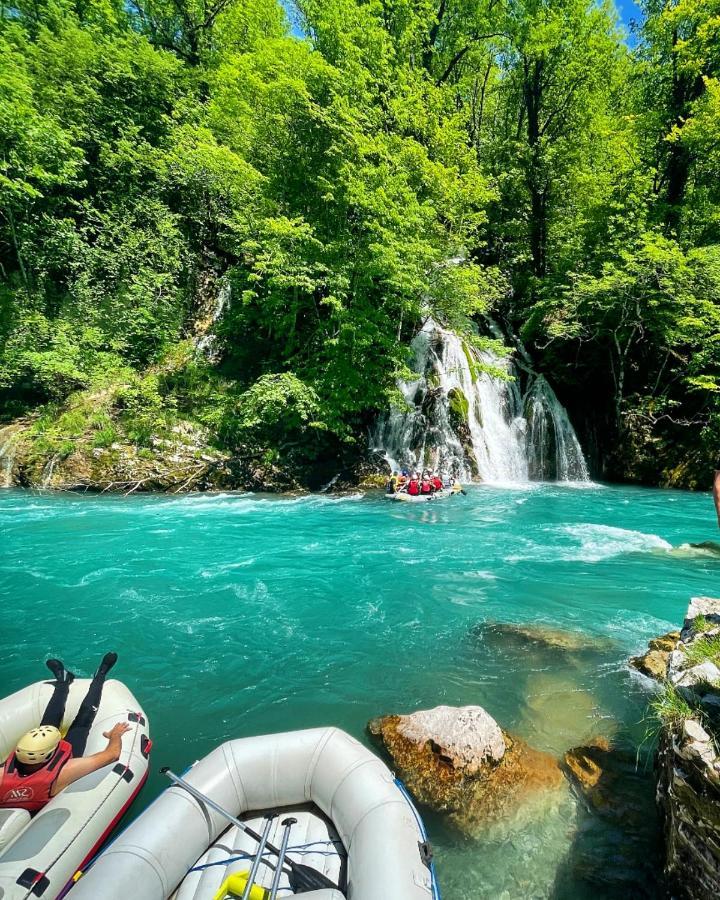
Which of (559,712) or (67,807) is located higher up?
(67,807)

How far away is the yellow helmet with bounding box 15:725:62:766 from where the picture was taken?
3.28 meters

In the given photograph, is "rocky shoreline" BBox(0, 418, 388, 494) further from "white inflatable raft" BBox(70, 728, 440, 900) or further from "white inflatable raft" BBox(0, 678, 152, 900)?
"white inflatable raft" BBox(70, 728, 440, 900)

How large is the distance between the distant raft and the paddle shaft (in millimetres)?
10884

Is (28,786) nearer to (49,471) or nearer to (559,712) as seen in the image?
(559,712)

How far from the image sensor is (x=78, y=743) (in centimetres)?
384

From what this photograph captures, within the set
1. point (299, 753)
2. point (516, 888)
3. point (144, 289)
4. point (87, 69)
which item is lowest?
point (516, 888)

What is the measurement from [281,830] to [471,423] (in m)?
14.7

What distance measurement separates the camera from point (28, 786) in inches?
128

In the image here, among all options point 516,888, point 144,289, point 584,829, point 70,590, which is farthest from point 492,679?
point 144,289

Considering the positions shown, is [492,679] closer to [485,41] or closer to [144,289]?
[144,289]

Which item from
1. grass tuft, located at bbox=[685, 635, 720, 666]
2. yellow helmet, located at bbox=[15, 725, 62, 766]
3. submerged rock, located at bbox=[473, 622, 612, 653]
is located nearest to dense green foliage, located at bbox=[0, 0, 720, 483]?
submerged rock, located at bbox=[473, 622, 612, 653]

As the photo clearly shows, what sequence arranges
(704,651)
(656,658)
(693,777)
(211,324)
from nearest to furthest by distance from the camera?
(693,777) → (704,651) → (656,658) → (211,324)

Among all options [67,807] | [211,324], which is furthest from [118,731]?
[211,324]

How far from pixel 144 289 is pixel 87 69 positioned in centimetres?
884
